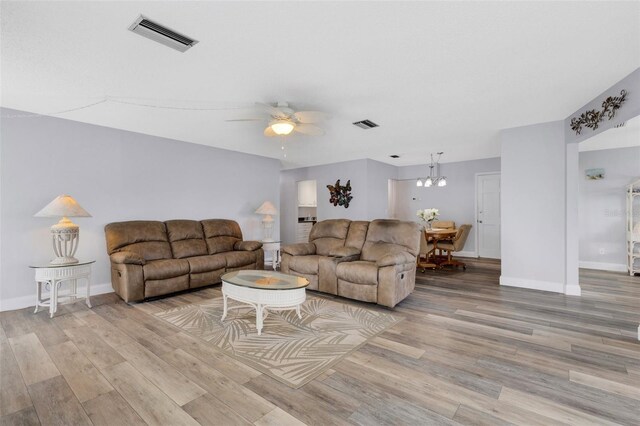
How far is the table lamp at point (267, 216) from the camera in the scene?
596cm

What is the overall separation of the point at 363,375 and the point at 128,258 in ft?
10.5

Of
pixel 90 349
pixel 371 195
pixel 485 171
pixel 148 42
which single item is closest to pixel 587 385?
pixel 90 349

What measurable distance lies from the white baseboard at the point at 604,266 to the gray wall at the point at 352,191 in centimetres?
414

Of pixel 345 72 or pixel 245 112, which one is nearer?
pixel 345 72

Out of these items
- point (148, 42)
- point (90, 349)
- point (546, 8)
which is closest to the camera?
point (546, 8)

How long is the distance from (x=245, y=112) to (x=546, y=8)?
298 cm

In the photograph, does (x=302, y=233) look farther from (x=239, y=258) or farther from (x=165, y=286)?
(x=165, y=286)

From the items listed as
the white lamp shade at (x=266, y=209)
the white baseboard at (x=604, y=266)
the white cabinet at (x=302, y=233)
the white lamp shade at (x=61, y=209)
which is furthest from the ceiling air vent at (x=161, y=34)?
the white baseboard at (x=604, y=266)

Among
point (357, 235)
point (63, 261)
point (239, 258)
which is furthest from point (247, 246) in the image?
point (63, 261)

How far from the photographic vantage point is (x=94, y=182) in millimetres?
4176

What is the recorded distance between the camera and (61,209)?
342 cm

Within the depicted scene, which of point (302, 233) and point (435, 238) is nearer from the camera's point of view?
point (435, 238)

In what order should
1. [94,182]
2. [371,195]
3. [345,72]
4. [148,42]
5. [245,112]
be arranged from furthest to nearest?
1. [371,195]
2. [94,182]
3. [245,112]
4. [345,72]
5. [148,42]

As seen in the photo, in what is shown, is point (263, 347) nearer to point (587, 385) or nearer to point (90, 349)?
point (90, 349)
